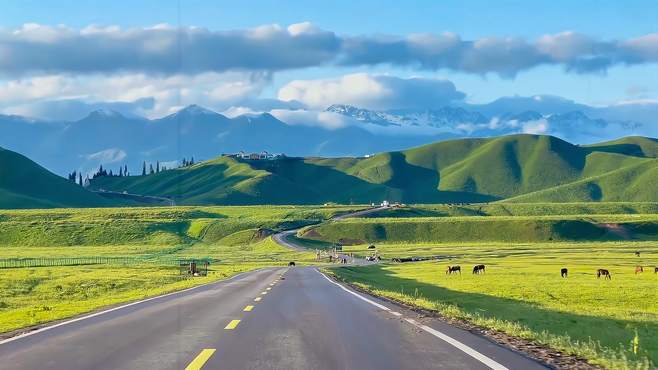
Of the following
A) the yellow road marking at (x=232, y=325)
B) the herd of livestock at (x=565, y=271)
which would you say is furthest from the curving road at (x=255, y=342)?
the herd of livestock at (x=565, y=271)

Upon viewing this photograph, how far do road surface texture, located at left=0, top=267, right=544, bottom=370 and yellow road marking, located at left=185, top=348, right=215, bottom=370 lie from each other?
0.8 inches

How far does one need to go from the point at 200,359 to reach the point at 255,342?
109 inches

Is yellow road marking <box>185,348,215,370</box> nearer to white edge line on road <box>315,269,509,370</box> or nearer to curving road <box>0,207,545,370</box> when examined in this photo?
curving road <box>0,207,545,370</box>

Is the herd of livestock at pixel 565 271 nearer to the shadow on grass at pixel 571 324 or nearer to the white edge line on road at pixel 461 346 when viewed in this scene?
the shadow on grass at pixel 571 324

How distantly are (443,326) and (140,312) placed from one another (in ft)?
37.1

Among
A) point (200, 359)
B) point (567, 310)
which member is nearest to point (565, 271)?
point (567, 310)

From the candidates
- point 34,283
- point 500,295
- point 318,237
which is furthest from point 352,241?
point 500,295

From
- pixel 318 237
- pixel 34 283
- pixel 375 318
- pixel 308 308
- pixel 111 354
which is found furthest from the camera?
pixel 318 237

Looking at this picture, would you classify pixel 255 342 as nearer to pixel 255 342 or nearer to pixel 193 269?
pixel 255 342

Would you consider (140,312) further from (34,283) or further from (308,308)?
(34,283)

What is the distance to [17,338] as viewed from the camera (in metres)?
18.5

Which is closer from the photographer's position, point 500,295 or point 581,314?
point 581,314

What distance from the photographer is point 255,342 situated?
56.7ft

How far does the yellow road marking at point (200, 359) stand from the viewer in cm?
1379
